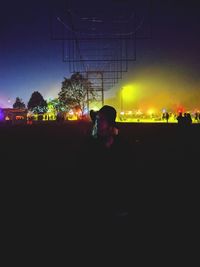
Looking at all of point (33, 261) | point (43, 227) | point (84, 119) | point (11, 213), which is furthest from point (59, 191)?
point (84, 119)

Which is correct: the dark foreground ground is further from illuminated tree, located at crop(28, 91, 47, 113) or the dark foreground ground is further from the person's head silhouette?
illuminated tree, located at crop(28, 91, 47, 113)

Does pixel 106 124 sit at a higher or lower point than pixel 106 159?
higher

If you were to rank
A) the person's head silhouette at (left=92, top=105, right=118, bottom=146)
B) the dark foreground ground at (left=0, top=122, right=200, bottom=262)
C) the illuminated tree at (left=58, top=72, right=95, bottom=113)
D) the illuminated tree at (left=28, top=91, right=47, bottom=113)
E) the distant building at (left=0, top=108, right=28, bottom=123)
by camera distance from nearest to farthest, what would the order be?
the person's head silhouette at (left=92, top=105, right=118, bottom=146) → the dark foreground ground at (left=0, top=122, right=200, bottom=262) → the distant building at (left=0, top=108, right=28, bottom=123) → the illuminated tree at (left=58, top=72, right=95, bottom=113) → the illuminated tree at (left=28, top=91, right=47, bottom=113)

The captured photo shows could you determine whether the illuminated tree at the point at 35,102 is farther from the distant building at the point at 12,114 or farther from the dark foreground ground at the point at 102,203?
the dark foreground ground at the point at 102,203

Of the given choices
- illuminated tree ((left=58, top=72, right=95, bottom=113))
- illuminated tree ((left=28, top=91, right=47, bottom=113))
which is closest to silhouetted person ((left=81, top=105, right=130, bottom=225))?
illuminated tree ((left=58, top=72, right=95, bottom=113))

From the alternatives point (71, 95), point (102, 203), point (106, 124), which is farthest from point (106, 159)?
point (71, 95)

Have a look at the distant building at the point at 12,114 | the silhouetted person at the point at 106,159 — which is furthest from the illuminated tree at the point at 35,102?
the silhouetted person at the point at 106,159

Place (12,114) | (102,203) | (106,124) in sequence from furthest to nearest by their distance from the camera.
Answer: (12,114) → (102,203) → (106,124)

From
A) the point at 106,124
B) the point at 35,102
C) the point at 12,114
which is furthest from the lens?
the point at 35,102

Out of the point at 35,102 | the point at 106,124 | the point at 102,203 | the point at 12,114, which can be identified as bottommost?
the point at 102,203

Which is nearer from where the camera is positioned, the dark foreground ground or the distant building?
the dark foreground ground

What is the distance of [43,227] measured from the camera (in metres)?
4.78

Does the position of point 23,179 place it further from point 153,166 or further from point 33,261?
point 33,261

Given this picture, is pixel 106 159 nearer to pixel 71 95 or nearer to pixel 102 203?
pixel 102 203
